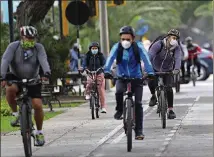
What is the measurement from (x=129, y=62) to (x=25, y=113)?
2039 mm

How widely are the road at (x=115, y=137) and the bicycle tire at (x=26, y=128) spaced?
529 millimetres

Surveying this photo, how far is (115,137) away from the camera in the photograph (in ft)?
52.2

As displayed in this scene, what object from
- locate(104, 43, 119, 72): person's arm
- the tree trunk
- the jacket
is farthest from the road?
the tree trunk

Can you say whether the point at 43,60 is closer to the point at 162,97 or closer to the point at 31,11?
the point at 162,97

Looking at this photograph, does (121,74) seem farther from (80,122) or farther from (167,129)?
(80,122)

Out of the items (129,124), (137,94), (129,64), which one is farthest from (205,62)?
(129,124)

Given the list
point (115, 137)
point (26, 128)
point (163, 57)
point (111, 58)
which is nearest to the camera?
point (26, 128)

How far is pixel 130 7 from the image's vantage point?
6184 centimetres

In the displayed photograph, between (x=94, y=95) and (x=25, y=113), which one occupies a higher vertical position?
(x=25, y=113)

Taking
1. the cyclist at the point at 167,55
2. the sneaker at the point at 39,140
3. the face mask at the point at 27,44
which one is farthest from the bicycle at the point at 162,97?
the face mask at the point at 27,44

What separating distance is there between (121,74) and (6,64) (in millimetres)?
2037

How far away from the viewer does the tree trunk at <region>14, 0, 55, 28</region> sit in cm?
2652

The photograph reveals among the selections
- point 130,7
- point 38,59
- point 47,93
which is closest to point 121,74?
point 38,59

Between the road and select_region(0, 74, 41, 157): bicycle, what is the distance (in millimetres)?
555
